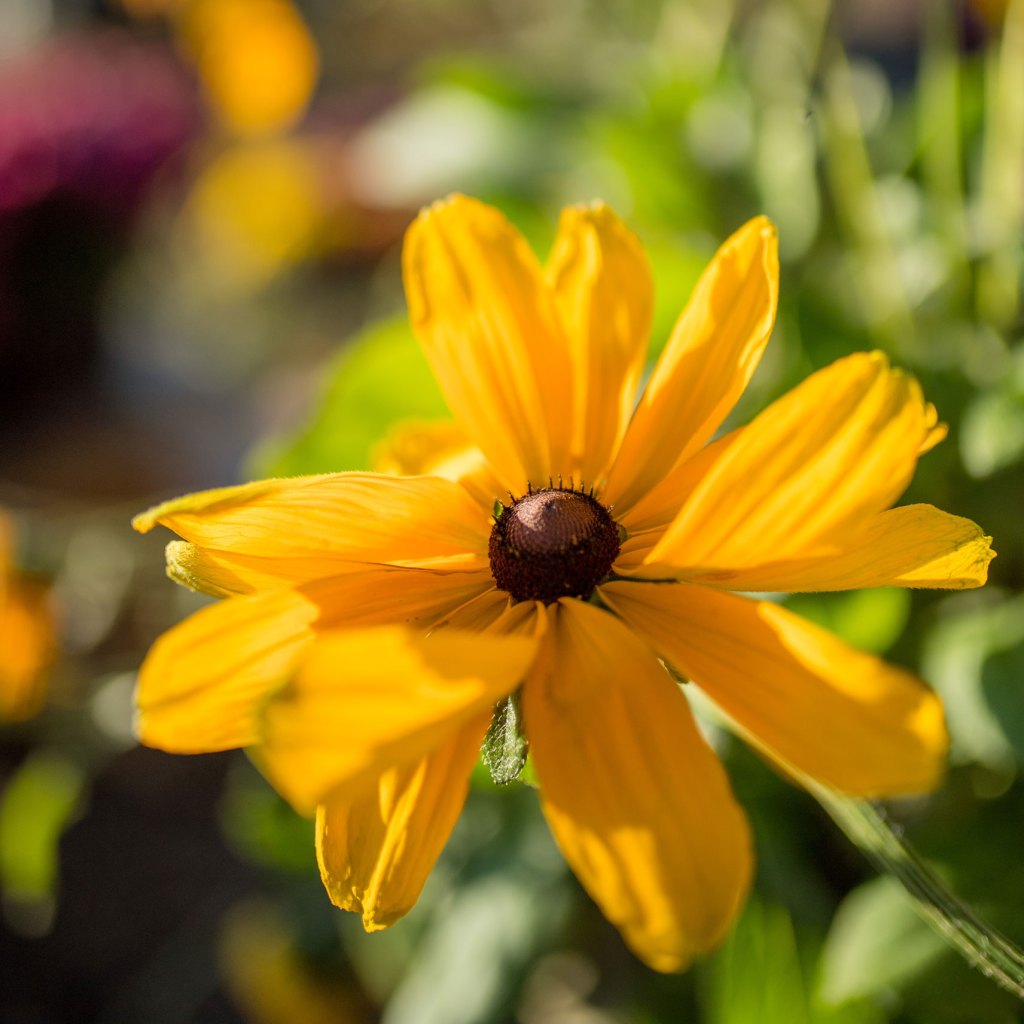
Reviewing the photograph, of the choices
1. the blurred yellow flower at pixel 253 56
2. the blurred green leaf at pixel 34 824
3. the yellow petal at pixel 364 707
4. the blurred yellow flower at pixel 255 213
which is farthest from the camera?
the blurred yellow flower at pixel 253 56

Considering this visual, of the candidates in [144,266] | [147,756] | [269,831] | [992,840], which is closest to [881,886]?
[992,840]

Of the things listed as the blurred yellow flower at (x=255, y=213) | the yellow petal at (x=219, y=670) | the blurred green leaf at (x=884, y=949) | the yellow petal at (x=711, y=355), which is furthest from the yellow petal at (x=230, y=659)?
the blurred yellow flower at (x=255, y=213)

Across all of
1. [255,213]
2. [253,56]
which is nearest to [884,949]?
[255,213]

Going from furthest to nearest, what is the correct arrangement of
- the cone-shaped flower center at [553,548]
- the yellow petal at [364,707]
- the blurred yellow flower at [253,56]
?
the blurred yellow flower at [253,56] < the cone-shaped flower center at [553,548] < the yellow petal at [364,707]

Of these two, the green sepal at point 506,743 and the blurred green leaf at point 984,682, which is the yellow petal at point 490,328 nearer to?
the green sepal at point 506,743

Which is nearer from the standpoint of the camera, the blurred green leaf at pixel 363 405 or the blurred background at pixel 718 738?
the blurred background at pixel 718 738

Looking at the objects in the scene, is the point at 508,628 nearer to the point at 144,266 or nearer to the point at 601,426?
the point at 601,426
